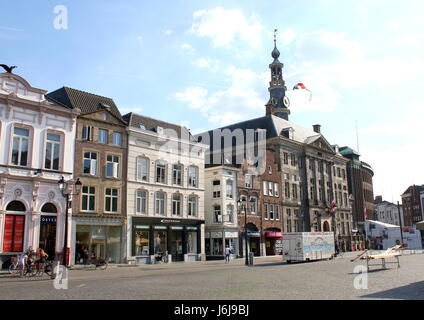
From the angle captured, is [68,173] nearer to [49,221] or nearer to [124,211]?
[49,221]

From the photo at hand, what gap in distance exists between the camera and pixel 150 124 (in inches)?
1645

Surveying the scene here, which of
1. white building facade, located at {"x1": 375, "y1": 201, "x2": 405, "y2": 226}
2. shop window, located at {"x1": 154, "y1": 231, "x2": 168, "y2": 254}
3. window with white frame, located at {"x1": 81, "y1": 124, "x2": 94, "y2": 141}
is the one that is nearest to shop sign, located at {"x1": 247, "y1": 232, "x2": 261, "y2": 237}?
shop window, located at {"x1": 154, "y1": 231, "x2": 168, "y2": 254}

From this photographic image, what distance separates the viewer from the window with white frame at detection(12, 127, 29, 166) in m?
29.9

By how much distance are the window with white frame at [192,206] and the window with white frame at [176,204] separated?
151cm

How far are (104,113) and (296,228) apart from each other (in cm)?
3676

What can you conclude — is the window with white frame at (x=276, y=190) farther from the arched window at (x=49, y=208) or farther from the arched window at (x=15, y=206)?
the arched window at (x=15, y=206)

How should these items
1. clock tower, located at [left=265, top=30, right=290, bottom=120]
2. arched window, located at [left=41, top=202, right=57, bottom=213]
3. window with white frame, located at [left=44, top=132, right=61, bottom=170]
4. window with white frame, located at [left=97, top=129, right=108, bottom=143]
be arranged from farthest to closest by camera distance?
clock tower, located at [left=265, top=30, right=290, bottom=120] < window with white frame, located at [left=97, top=129, right=108, bottom=143] < window with white frame, located at [left=44, top=132, right=61, bottom=170] < arched window, located at [left=41, top=202, right=57, bottom=213]

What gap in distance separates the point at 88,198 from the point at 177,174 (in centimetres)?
1077

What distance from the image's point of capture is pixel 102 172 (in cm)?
3544

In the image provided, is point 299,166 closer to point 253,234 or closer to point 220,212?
point 253,234

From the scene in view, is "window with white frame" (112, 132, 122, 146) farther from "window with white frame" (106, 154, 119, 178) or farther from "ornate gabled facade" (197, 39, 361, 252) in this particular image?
"ornate gabled facade" (197, 39, 361, 252)

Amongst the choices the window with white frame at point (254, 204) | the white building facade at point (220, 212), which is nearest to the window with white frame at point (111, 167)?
the white building facade at point (220, 212)

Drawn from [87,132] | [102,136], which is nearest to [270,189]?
[102,136]
